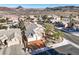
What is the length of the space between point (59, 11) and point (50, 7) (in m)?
0.09

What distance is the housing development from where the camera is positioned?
1.57 metres

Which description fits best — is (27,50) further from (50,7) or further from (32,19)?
(50,7)

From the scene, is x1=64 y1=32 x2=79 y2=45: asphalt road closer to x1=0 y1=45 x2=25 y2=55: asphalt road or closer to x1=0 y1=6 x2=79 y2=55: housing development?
x1=0 y1=6 x2=79 y2=55: housing development

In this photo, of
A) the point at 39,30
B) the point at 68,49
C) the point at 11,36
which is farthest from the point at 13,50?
the point at 68,49

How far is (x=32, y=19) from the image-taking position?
1.59 metres

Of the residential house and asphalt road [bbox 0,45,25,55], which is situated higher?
the residential house

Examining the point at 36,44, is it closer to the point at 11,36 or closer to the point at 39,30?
the point at 39,30

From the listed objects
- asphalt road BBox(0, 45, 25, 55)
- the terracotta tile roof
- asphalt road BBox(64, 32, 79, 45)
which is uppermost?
asphalt road BBox(64, 32, 79, 45)

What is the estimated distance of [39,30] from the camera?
159 centimetres

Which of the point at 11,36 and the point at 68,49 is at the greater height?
the point at 11,36

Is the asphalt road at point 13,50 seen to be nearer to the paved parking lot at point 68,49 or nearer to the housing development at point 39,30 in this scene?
the housing development at point 39,30

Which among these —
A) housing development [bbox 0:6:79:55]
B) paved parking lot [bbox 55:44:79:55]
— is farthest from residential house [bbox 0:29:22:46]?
paved parking lot [bbox 55:44:79:55]

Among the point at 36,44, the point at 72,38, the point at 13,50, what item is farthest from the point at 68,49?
the point at 13,50

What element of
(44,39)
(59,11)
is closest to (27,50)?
(44,39)
